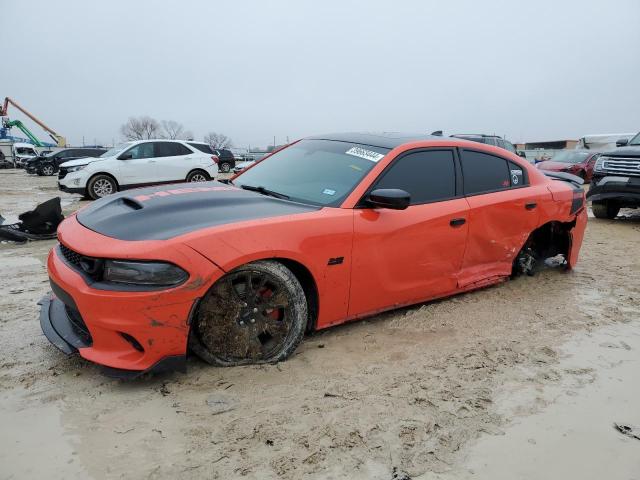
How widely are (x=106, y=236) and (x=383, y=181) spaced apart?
5.87 feet

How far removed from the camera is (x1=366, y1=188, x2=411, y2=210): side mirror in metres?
2.89

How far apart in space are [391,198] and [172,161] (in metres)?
10.6

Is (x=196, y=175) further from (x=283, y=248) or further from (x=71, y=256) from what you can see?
(x=283, y=248)

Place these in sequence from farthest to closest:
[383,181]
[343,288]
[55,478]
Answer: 1. [383,181]
2. [343,288]
3. [55,478]

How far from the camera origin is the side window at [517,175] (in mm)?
4105

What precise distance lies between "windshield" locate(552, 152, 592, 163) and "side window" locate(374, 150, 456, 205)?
16.1 m

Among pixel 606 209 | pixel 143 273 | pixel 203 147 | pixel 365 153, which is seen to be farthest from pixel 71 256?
pixel 203 147

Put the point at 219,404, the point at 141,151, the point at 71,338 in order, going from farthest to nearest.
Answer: the point at 141,151, the point at 71,338, the point at 219,404

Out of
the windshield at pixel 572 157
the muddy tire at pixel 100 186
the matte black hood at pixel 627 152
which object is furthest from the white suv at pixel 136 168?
the windshield at pixel 572 157

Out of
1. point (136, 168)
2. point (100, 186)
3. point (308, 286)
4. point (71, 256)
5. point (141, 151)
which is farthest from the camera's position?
point (141, 151)

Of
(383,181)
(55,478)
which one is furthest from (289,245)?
(55,478)

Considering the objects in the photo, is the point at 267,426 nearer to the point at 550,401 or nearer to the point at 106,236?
the point at 106,236

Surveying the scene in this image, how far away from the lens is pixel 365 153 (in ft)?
11.1

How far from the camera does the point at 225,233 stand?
2471 millimetres
